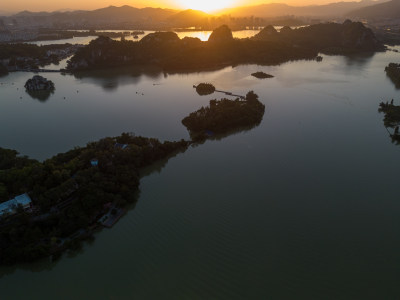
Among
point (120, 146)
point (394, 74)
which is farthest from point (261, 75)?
point (120, 146)

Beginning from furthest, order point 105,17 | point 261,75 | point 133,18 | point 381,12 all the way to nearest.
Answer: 1. point 133,18
2. point 105,17
3. point 381,12
4. point 261,75

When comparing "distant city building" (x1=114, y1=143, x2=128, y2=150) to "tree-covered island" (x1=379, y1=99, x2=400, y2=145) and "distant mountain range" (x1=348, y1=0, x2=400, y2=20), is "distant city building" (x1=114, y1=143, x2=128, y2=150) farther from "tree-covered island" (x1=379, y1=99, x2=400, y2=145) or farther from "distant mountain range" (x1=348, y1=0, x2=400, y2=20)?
"distant mountain range" (x1=348, y1=0, x2=400, y2=20)

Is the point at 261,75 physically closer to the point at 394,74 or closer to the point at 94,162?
the point at 394,74

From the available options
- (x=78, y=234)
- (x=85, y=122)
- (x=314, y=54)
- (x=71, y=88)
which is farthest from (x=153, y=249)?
(x=314, y=54)

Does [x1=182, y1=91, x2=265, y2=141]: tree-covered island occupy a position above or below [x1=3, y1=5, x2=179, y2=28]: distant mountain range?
below

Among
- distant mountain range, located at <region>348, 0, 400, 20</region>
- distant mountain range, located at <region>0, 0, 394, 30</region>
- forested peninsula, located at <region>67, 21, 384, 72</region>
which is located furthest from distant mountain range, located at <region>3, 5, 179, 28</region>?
distant mountain range, located at <region>348, 0, 400, 20</region>

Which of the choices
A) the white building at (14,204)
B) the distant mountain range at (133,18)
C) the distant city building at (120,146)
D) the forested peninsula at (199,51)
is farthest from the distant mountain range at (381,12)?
the white building at (14,204)

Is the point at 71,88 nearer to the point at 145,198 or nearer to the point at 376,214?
the point at 145,198
